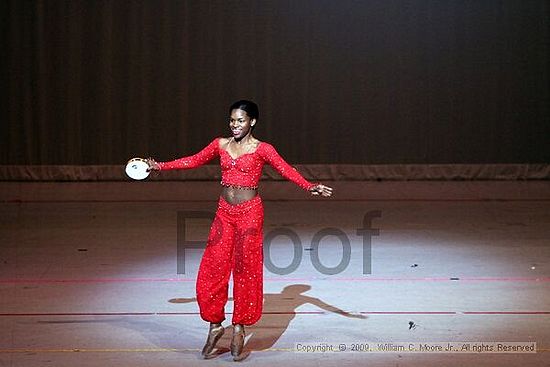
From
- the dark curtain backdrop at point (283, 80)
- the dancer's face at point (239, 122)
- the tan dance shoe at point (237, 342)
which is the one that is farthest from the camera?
the dark curtain backdrop at point (283, 80)

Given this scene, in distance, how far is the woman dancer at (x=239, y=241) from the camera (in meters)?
4.87

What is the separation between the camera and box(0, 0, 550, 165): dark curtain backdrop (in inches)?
533

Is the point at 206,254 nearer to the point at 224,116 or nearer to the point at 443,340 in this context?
the point at 443,340

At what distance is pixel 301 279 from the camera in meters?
6.99

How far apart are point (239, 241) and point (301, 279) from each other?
218 centimetres

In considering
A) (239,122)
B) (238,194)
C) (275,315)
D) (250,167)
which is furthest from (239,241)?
(275,315)

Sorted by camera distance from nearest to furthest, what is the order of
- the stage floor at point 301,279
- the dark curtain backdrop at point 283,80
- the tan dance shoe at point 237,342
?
1. the tan dance shoe at point 237,342
2. the stage floor at point 301,279
3. the dark curtain backdrop at point 283,80

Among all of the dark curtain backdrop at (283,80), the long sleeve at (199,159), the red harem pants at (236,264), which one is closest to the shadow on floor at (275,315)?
the red harem pants at (236,264)

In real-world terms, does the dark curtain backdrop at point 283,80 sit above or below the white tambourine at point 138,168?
above

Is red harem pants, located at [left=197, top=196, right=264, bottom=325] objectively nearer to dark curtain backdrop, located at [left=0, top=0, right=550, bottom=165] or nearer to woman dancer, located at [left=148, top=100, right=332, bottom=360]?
woman dancer, located at [left=148, top=100, right=332, bottom=360]

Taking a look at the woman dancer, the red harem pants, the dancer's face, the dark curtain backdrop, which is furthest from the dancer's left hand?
the dark curtain backdrop

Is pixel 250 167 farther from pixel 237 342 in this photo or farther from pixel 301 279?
pixel 301 279

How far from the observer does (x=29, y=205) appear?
11.3 metres

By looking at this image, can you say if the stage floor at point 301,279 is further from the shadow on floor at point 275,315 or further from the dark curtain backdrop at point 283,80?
the dark curtain backdrop at point 283,80
